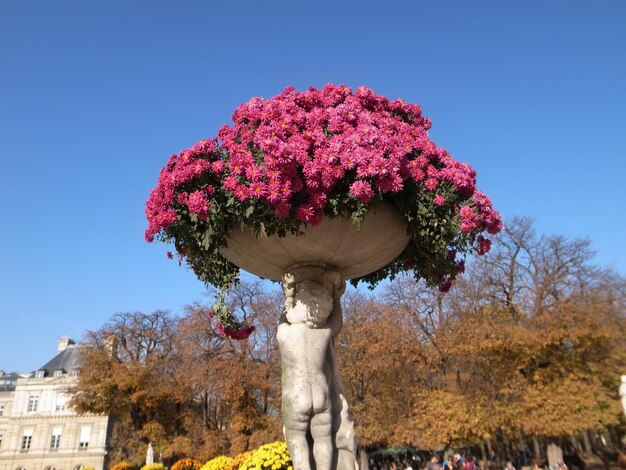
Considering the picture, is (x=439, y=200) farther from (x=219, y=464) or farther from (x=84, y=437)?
(x=84, y=437)

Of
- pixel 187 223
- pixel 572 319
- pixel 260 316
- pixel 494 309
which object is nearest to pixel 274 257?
pixel 187 223

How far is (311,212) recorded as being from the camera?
4.35 m

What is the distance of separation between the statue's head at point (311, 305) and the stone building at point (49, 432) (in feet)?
169

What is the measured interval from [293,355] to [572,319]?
19.2 m

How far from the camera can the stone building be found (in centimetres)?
5184

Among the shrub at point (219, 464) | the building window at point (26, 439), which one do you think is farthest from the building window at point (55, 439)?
the shrub at point (219, 464)

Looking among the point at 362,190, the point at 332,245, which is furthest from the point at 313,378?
the point at 362,190

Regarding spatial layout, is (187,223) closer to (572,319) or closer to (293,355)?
(293,355)

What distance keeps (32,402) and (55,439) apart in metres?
5.56

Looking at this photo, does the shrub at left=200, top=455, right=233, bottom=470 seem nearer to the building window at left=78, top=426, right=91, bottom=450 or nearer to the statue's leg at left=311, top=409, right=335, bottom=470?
the statue's leg at left=311, top=409, right=335, bottom=470

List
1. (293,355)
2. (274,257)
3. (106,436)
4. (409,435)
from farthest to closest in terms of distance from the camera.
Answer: (106,436) < (409,435) < (274,257) < (293,355)

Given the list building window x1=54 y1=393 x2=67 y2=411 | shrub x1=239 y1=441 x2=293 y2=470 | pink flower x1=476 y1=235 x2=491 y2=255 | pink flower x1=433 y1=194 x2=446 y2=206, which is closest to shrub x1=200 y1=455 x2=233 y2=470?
shrub x1=239 y1=441 x2=293 y2=470

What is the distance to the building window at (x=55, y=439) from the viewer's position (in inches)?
2088

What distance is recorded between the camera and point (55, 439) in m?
53.4
